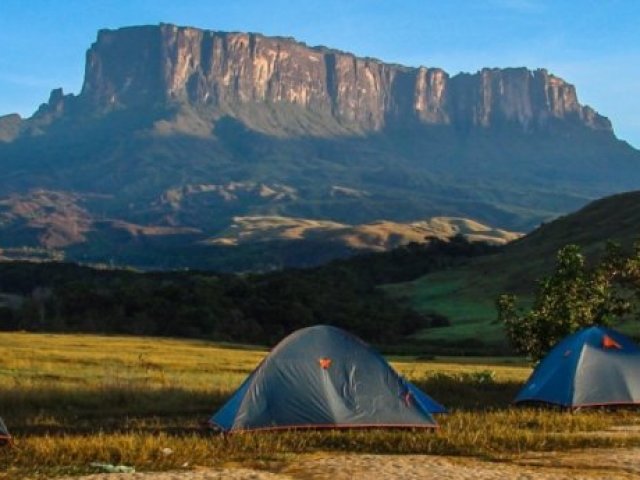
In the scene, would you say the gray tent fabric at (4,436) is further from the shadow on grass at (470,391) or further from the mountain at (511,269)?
the mountain at (511,269)

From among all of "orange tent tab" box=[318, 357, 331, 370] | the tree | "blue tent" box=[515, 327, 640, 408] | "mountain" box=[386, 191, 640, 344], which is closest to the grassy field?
"blue tent" box=[515, 327, 640, 408]

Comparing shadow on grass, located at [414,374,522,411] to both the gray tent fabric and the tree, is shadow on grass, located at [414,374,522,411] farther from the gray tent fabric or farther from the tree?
the gray tent fabric

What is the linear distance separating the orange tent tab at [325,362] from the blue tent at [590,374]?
7765 mm

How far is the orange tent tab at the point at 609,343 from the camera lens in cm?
2738

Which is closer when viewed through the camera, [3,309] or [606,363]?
[606,363]

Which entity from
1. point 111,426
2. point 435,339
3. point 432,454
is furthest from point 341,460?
point 435,339

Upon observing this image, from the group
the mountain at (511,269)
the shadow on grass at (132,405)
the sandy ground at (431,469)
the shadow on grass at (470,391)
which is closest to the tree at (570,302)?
the shadow on grass at (470,391)

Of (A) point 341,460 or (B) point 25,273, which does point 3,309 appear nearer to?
(B) point 25,273

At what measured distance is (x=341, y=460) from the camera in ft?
57.6

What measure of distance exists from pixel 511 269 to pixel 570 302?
111 metres

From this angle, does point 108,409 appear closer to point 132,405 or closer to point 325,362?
point 132,405

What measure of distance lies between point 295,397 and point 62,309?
75442mm

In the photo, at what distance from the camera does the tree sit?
3306 cm

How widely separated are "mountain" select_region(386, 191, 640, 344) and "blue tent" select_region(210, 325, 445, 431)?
77874 millimetres
